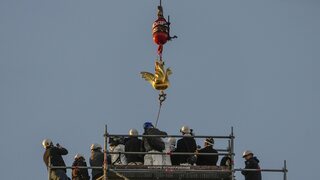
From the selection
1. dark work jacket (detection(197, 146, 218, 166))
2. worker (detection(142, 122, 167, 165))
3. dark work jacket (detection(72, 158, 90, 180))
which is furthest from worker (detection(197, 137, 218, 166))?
dark work jacket (detection(72, 158, 90, 180))

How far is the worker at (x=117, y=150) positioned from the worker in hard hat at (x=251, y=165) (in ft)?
13.7

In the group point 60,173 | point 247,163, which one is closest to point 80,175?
point 60,173

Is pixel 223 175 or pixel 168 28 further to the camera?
pixel 168 28

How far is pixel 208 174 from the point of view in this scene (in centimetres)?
7806

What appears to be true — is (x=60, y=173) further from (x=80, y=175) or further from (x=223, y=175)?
(x=223, y=175)

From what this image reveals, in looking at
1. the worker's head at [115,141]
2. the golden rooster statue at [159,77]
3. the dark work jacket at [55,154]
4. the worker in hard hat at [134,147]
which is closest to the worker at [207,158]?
the worker in hard hat at [134,147]

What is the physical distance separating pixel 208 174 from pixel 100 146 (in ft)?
13.9

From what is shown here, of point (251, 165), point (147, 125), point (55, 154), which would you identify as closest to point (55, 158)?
point (55, 154)

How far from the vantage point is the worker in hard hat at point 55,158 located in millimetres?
79562

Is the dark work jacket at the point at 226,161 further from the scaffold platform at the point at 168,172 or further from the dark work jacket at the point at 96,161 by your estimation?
the dark work jacket at the point at 96,161

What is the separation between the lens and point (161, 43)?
8631 centimetres

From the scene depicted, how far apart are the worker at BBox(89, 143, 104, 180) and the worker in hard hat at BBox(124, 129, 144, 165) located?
1.11 metres

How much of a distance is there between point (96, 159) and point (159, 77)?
6746 millimetres

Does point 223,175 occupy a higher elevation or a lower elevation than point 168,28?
lower
